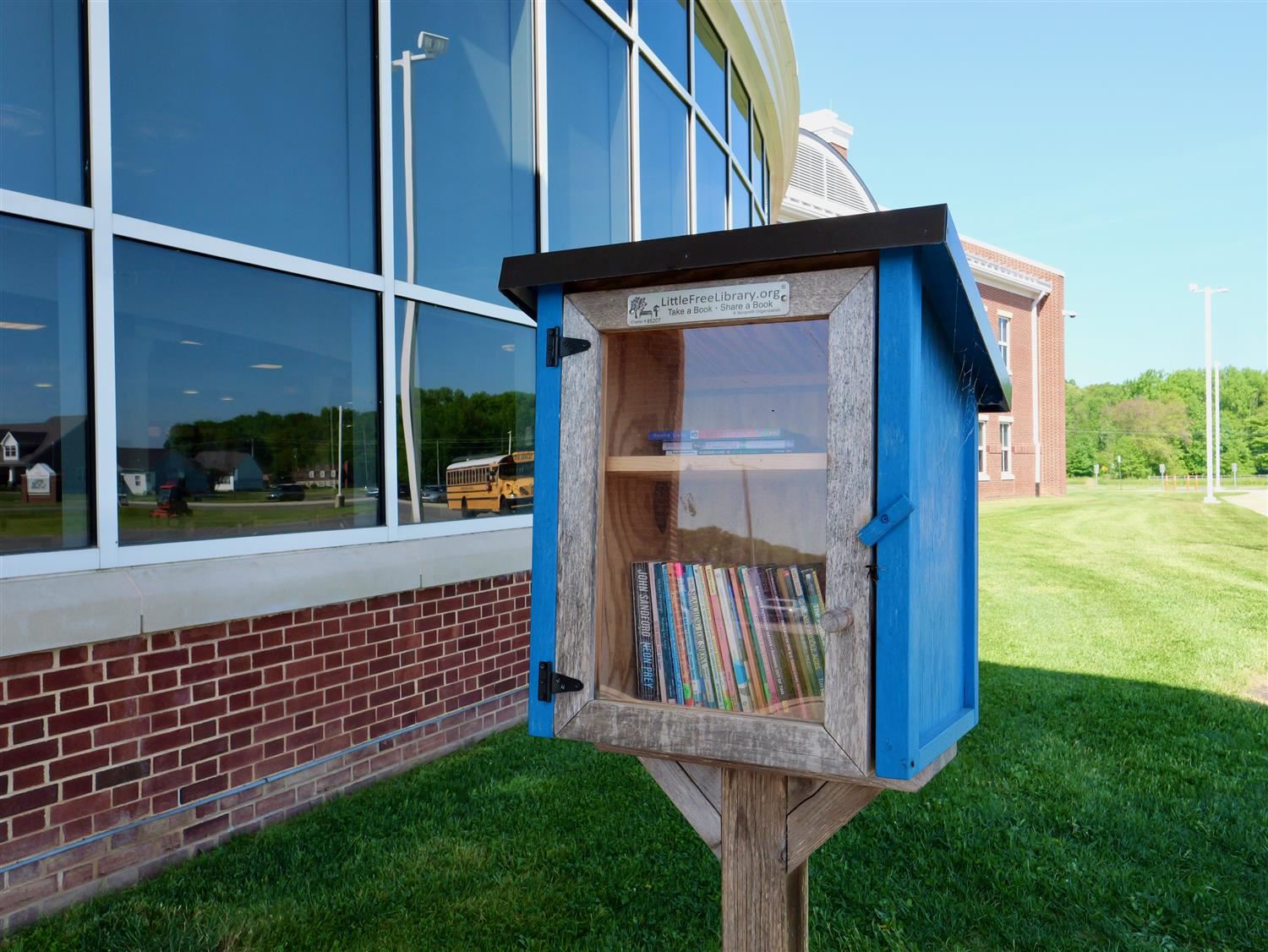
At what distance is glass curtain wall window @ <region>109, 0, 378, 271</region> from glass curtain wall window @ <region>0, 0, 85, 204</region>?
0.44 ft

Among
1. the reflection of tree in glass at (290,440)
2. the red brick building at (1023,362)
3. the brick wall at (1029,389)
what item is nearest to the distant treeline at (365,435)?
the reflection of tree in glass at (290,440)

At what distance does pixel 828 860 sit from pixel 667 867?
620mm

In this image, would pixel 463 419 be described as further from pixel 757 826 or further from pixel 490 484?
pixel 757 826

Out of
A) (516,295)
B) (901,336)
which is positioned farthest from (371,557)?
(901,336)

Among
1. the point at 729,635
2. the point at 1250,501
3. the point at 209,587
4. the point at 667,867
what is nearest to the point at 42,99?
the point at 209,587

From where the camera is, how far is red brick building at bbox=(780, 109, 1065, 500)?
2698 cm

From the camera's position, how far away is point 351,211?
413 centimetres

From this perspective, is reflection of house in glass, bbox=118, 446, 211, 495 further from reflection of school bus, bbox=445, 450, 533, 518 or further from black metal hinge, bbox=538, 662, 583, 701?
black metal hinge, bbox=538, 662, 583, 701

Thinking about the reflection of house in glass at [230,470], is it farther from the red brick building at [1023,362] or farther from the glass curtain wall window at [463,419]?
the red brick building at [1023,362]

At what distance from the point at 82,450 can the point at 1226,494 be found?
3784 centimetres

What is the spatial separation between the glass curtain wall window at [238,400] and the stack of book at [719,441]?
7.23 ft

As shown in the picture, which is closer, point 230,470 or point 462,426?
point 230,470

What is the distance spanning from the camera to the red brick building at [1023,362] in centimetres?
2698

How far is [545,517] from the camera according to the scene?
178cm
